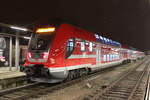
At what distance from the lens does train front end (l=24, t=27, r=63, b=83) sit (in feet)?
24.2

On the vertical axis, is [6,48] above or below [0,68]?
above

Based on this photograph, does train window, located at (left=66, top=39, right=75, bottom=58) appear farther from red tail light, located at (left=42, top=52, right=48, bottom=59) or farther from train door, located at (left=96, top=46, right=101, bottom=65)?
train door, located at (left=96, top=46, right=101, bottom=65)

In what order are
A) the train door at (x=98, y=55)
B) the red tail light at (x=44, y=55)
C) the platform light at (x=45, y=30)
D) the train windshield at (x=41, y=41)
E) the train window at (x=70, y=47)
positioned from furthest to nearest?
the train door at (x=98, y=55), the train window at (x=70, y=47), the platform light at (x=45, y=30), the train windshield at (x=41, y=41), the red tail light at (x=44, y=55)

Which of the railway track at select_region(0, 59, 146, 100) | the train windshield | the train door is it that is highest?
the train windshield

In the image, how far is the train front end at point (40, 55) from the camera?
7367mm

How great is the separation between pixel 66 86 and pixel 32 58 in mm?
2117

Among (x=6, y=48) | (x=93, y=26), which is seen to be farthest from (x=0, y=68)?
(x=93, y=26)

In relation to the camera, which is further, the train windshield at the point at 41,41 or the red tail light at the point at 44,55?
the train windshield at the point at 41,41

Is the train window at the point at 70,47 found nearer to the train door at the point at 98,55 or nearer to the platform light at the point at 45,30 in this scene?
the platform light at the point at 45,30

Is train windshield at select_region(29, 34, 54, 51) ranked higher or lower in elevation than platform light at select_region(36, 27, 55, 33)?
lower

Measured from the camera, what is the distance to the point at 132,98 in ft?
20.1

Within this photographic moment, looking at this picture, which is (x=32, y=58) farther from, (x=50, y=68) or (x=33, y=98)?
(x=33, y=98)

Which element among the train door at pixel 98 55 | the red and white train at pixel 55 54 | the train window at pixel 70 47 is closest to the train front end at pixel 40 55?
the red and white train at pixel 55 54

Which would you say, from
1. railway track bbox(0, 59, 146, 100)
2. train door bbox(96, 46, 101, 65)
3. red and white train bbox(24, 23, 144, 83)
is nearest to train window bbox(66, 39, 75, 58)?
red and white train bbox(24, 23, 144, 83)
